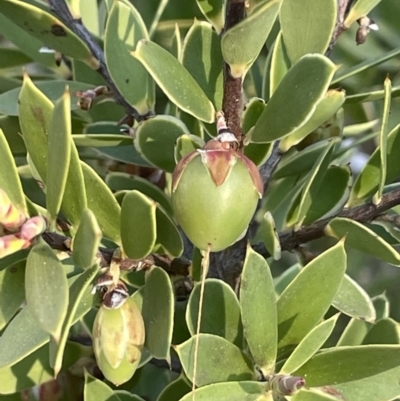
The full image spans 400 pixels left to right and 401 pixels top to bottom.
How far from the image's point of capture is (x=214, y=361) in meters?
0.48

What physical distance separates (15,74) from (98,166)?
0.57 feet

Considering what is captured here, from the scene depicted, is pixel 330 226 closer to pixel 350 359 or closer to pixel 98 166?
pixel 350 359

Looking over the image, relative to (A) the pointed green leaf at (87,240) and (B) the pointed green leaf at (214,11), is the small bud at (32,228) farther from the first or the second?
(B) the pointed green leaf at (214,11)

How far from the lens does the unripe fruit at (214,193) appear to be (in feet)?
1.29

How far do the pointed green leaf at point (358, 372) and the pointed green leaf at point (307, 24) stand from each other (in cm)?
25

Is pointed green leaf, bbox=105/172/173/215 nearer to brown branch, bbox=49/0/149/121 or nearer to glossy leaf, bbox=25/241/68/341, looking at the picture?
brown branch, bbox=49/0/149/121

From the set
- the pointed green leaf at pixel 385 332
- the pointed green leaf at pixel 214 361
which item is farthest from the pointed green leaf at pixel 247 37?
the pointed green leaf at pixel 385 332

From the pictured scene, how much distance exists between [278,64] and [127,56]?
0.48 feet

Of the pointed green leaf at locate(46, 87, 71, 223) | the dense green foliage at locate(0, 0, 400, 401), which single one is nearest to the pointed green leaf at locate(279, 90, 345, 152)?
the dense green foliage at locate(0, 0, 400, 401)

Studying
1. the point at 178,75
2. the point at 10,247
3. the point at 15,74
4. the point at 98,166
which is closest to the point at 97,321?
the point at 10,247

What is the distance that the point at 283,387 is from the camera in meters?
0.45

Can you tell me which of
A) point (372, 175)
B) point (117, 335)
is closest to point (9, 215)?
point (117, 335)

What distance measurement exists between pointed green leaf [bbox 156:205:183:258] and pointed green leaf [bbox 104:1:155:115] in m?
0.12

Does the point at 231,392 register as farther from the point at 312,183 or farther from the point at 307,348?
the point at 312,183
